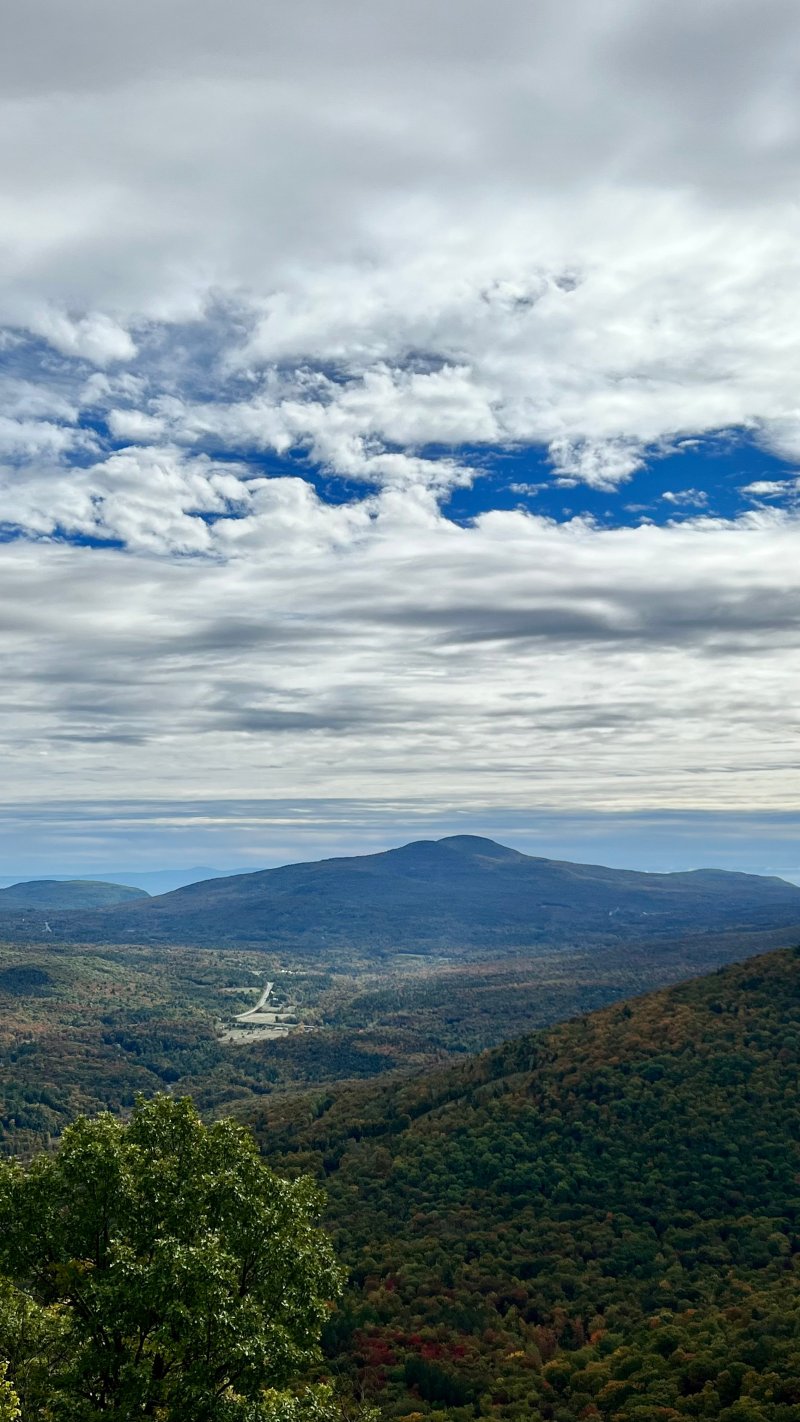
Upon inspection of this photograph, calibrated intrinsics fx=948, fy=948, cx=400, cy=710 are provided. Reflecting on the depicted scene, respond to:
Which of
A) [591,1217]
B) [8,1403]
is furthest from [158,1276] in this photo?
[591,1217]

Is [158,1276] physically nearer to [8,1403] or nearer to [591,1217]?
[8,1403]

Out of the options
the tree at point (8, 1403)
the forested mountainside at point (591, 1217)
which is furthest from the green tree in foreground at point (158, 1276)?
the forested mountainside at point (591, 1217)

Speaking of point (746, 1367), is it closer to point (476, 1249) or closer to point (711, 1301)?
point (711, 1301)

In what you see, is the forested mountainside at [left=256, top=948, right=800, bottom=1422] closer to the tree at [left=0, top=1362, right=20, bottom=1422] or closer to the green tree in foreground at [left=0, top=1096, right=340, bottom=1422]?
the green tree in foreground at [left=0, top=1096, right=340, bottom=1422]

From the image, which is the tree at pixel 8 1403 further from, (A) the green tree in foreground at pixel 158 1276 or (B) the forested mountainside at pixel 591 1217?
(B) the forested mountainside at pixel 591 1217

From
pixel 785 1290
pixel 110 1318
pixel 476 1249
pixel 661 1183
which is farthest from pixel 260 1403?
pixel 661 1183
